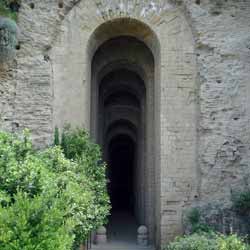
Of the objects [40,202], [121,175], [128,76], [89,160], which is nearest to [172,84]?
[89,160]

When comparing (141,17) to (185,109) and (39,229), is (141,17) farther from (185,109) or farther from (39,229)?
(39,229)

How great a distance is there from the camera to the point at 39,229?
6.27 meters

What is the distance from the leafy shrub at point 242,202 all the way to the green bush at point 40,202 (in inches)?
118

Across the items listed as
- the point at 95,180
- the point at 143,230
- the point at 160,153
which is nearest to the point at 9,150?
the point at 95,180

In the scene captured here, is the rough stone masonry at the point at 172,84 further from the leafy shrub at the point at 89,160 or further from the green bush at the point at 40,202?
the green bush at the point at 40,202

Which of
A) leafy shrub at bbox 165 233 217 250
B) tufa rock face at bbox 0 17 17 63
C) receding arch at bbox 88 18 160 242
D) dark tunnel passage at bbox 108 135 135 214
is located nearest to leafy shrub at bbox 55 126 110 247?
leafy shrub at bbox 165 233 217 250

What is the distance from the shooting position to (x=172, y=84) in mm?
12242

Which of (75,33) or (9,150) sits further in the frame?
(75,33)

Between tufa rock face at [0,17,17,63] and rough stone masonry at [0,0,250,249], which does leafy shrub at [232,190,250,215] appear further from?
tufa rock face at [0,17,17,63]

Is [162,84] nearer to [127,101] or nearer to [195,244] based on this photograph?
[195,244]

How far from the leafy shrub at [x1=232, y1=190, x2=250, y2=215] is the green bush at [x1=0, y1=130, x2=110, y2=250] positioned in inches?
118

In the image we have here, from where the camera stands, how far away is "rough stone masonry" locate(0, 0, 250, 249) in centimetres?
1180

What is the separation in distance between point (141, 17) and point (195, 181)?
14.5 feet

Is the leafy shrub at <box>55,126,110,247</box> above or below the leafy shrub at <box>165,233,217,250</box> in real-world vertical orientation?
above
